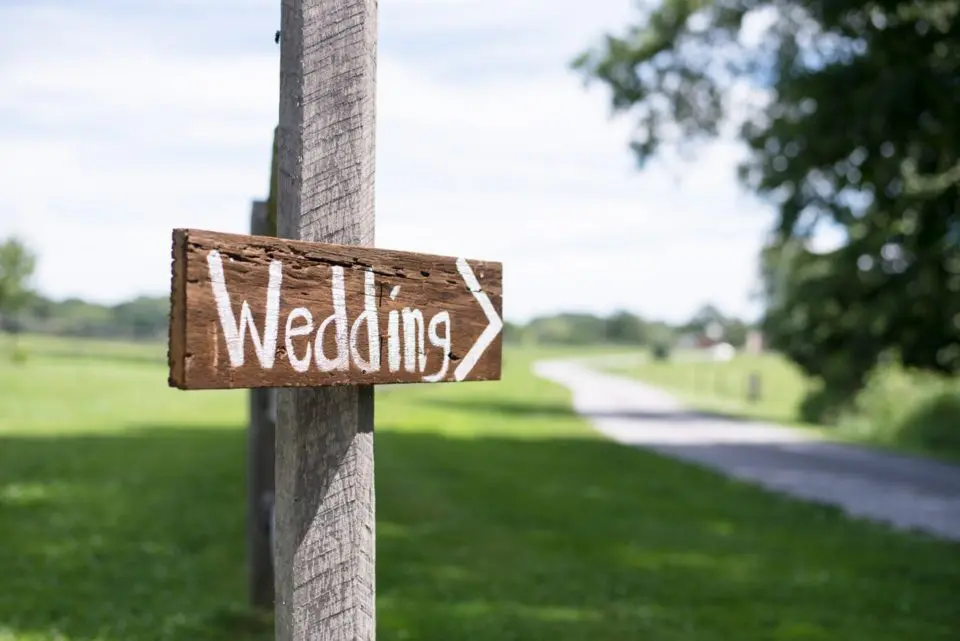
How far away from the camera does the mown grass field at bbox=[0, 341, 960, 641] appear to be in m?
7.09

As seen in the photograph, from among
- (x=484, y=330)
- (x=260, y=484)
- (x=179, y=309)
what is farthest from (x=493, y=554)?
(x=179, y=309)

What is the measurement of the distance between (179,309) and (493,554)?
23.9 ft

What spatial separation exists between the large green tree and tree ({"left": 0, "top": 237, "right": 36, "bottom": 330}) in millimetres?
45493

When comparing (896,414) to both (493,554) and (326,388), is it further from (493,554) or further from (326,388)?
(326,388)

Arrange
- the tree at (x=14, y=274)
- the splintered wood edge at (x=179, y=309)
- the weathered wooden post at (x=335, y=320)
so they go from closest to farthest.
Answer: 1. the splintered wood edge at (x=179, y=309)
2. the weathered wooden post at (x=335, y=320)
3. the tree at (x=14, y=274)

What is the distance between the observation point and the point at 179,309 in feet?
8.20

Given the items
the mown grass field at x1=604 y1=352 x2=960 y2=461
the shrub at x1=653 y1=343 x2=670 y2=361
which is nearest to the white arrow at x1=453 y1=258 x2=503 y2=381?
the mown grass field at x1=604 y1=352 x2=960 y2=461

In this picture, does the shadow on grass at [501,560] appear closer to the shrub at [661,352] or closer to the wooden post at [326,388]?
the wooden post at [326,388]

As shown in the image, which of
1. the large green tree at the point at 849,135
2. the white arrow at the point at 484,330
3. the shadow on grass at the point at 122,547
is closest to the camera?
the white arrow at the point at 484,330

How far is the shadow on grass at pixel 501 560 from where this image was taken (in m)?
7.07

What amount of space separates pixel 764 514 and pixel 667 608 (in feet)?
17.3

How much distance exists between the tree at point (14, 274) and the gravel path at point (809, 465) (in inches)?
1582

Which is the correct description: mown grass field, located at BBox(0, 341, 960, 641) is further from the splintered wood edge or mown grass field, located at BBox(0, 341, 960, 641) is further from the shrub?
the shrub

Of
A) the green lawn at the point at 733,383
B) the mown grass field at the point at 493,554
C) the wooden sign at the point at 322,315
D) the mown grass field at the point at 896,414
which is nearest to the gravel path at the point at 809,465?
the mown grass field at the point at 493,554
